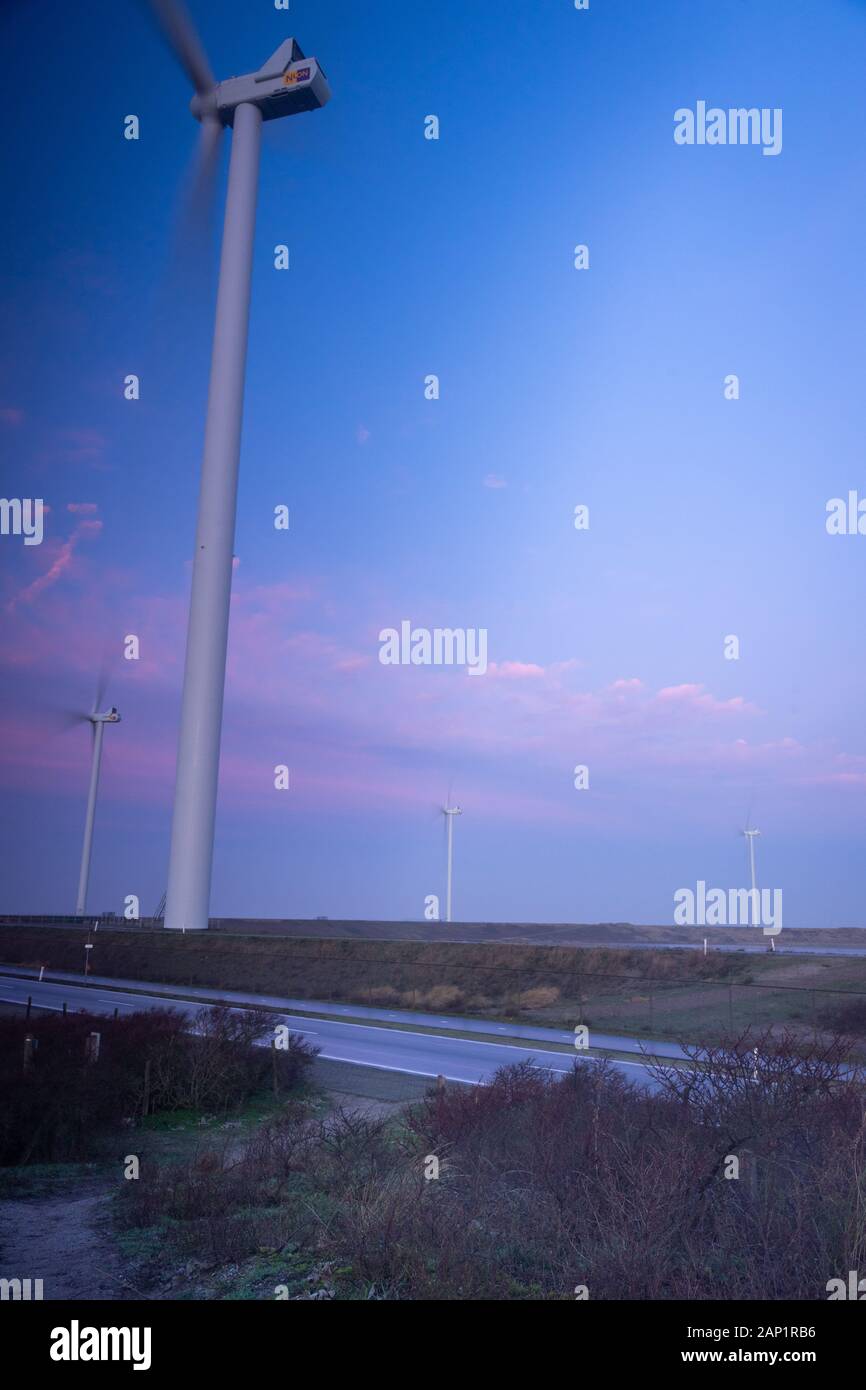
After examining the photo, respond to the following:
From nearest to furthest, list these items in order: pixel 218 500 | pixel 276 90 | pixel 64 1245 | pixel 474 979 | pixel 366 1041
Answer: pixel 64 1245 < pixel 218 500 < pixel 276 90 < pixel 366 1041 < pixel 474 979

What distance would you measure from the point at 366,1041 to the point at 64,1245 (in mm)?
13852

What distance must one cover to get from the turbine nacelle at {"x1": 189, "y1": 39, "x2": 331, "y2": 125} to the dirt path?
1983 centimetres

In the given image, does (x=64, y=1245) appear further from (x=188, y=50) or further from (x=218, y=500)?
(x=188, y=50)

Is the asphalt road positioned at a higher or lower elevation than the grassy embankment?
lower

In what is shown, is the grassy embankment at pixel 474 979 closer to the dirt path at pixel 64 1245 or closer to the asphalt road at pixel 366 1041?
the asphalt road at pixel 366 1041

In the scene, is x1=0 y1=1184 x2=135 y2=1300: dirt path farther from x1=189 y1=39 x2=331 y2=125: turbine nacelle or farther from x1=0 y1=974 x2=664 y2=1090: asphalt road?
x1=189 y1=39 x2=331 y2=125: turbine nacelle

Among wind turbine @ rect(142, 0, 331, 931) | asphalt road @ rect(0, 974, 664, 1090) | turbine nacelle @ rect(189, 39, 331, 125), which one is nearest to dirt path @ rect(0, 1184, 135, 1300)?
wind turbine @ rect(142, 0, 331, 931)

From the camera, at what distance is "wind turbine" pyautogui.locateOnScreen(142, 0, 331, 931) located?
15484 mm

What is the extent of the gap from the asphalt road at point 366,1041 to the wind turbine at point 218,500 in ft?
9.89

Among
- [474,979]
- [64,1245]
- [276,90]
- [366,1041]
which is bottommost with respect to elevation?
[64,1245]

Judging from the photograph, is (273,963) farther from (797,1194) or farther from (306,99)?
(306,99)

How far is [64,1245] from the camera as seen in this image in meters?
→ 8.55

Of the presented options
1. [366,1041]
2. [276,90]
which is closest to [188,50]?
[276,90]
